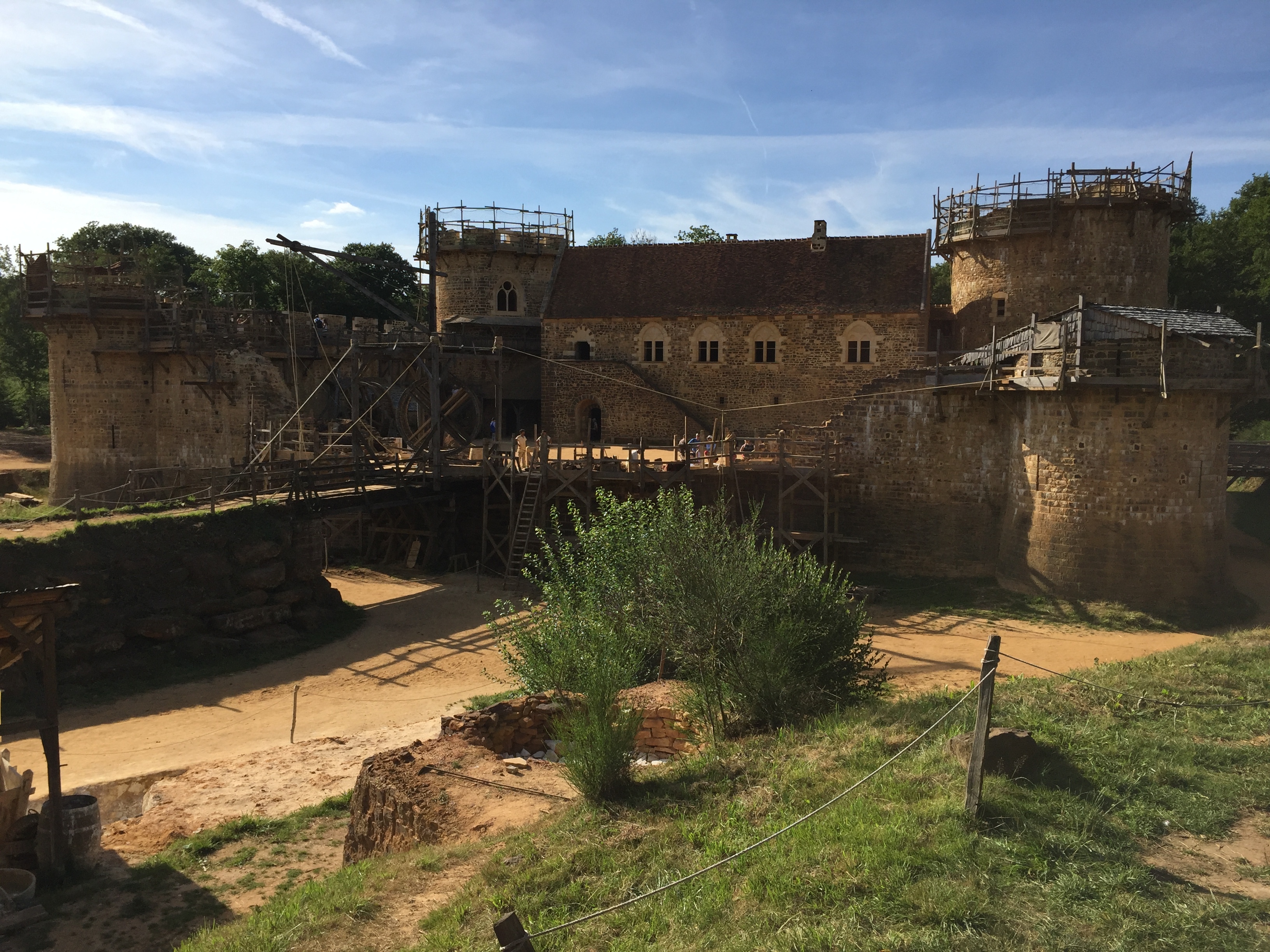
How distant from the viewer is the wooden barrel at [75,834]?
888 cm

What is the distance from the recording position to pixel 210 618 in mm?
16641

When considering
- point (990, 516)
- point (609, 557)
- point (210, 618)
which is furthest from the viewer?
point (990, 516)

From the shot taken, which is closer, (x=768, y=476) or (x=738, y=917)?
(x=738, y=917)

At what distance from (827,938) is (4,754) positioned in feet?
30.1

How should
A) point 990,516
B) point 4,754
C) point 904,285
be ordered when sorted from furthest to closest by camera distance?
point 904,285 → point 990,516 → point 4,754

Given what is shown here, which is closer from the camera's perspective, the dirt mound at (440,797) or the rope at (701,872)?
the rope at (701,872)

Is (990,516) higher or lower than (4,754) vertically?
higher

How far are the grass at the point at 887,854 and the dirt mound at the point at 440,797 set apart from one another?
0.58 metres

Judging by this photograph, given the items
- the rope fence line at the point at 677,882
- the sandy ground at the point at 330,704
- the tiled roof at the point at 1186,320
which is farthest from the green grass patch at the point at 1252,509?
the rope fence line at the point at 677,882

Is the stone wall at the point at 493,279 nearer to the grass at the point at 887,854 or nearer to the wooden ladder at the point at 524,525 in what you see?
the wooden ladder at the point at 524,525

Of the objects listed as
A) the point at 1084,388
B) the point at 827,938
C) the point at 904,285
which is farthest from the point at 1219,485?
the point at 827,938

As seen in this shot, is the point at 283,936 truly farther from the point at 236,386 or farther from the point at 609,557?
the point at 236,386

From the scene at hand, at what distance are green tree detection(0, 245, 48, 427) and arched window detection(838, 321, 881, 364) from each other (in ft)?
114

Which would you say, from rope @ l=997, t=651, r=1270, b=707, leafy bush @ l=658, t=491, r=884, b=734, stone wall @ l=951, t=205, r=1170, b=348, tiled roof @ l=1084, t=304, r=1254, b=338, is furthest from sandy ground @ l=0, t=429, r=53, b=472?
rope @ l=997, t=651, r=1270, b=707
